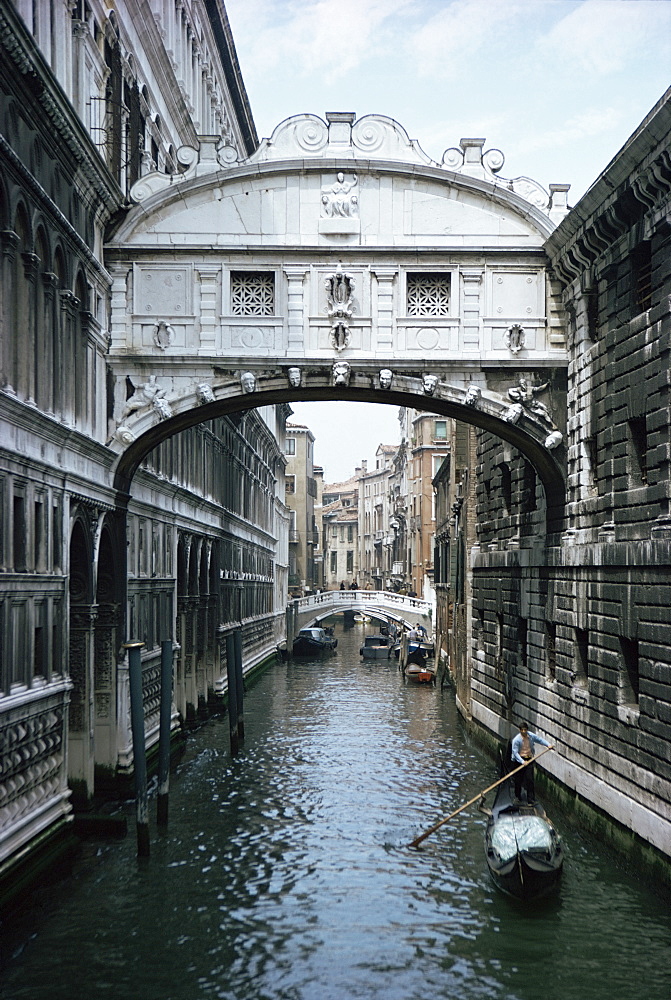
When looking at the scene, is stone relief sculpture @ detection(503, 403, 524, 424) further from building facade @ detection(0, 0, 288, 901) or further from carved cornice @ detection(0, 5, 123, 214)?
carved cornice @ detection(0, 5, 123, 214)

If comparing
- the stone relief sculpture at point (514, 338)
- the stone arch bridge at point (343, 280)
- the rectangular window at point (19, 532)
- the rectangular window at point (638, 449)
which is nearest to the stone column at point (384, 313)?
the stone arch bridge at point (343, 280)

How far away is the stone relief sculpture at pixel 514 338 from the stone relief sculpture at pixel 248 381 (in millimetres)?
3564

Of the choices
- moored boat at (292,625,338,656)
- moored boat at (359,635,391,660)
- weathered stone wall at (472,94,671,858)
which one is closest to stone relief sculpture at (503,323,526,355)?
weathered stone wall at (472,94,671,858)

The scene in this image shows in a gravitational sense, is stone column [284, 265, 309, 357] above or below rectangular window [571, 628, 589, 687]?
above

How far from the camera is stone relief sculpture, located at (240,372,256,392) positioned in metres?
15.7

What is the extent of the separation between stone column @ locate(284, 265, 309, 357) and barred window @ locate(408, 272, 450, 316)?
5.03 feet

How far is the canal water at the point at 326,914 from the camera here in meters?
9.74

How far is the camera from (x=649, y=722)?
40.0 feet

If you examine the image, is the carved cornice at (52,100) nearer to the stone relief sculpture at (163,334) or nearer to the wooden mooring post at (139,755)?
the stone relief sculpture at (163,334)

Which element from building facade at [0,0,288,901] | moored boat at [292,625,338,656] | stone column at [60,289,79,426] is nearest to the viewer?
building facade at [0,0,288,901]

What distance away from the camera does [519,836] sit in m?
12.0

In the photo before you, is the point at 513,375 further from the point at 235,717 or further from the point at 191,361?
the point at 235,717

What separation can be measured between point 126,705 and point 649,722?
756cm

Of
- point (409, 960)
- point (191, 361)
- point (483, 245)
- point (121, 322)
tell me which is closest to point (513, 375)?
point (483, 245)
